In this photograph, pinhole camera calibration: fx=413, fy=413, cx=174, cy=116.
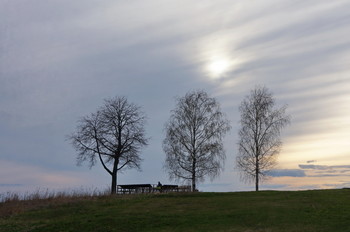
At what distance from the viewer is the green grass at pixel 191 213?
24.5 m

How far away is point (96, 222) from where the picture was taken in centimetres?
2680

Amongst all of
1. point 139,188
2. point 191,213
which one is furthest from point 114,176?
point 191,213

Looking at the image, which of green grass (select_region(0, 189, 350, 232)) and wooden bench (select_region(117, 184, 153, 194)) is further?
wooden bench (select_region(117, 184, 153, 194))

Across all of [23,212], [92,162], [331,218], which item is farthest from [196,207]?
[92,162]

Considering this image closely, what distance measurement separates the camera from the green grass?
24.5 m

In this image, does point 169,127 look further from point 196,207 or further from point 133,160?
point 196,207

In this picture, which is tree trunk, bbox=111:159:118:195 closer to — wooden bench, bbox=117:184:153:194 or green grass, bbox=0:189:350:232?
wooden bench, bbox=117:184:153:194

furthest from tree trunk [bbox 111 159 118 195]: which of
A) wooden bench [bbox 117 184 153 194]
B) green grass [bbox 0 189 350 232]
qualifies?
green grass [bbox 0 189 350 232]

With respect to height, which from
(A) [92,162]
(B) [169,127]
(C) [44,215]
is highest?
(B) [169,127]

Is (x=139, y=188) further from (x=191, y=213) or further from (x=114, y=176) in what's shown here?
(x=191, y=213)

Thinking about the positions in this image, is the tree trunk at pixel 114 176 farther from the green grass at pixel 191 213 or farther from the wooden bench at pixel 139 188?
the green grass at pixel 191 213

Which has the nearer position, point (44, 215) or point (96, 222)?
point (96, 222)

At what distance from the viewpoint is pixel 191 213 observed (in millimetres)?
28531

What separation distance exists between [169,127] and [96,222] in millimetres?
26578
